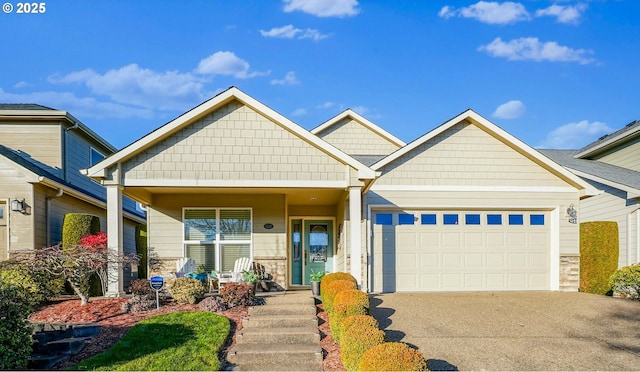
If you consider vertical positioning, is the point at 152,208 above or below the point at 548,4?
below

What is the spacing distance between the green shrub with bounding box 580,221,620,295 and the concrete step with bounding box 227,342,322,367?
889cm

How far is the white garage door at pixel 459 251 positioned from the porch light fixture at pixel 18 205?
9.16m

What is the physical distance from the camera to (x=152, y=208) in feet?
41.7

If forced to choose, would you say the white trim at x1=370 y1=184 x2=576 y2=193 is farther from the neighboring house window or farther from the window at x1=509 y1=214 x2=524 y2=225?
the neighboring house window

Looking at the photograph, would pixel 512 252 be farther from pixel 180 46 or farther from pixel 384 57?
pixel 180 46

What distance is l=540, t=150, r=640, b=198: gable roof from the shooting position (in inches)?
531

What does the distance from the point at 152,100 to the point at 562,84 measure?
1817 cm

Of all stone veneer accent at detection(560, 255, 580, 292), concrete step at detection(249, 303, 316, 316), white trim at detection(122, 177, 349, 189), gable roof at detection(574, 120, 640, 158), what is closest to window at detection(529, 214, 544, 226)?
stone veneer accent at detection(560, 255, 580, 292)

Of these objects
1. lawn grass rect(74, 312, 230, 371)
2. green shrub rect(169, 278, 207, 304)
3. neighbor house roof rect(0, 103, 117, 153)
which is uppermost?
neighbor house roof rect(0, 103, 117, 153)

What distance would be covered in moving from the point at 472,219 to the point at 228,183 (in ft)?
21.8

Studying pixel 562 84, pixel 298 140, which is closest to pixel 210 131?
pixel 298 140

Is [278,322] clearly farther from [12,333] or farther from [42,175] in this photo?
[42,175]

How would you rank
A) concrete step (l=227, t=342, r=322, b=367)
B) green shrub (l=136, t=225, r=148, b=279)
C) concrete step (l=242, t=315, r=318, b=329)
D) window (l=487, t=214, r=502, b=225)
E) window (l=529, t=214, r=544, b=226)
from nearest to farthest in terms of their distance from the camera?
concrete step (l=227, t=342, r=322, b=367)
concrete step (l=242, t=315, r=318, b=329)
window (l=487, t=214, r=502, b=225)
window (l=529, t=214, r=544, b=226)
green shrub (l=136, t=225, r=148, b=279)

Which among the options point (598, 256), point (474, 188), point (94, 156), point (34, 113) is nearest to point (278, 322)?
point (474, 188)
